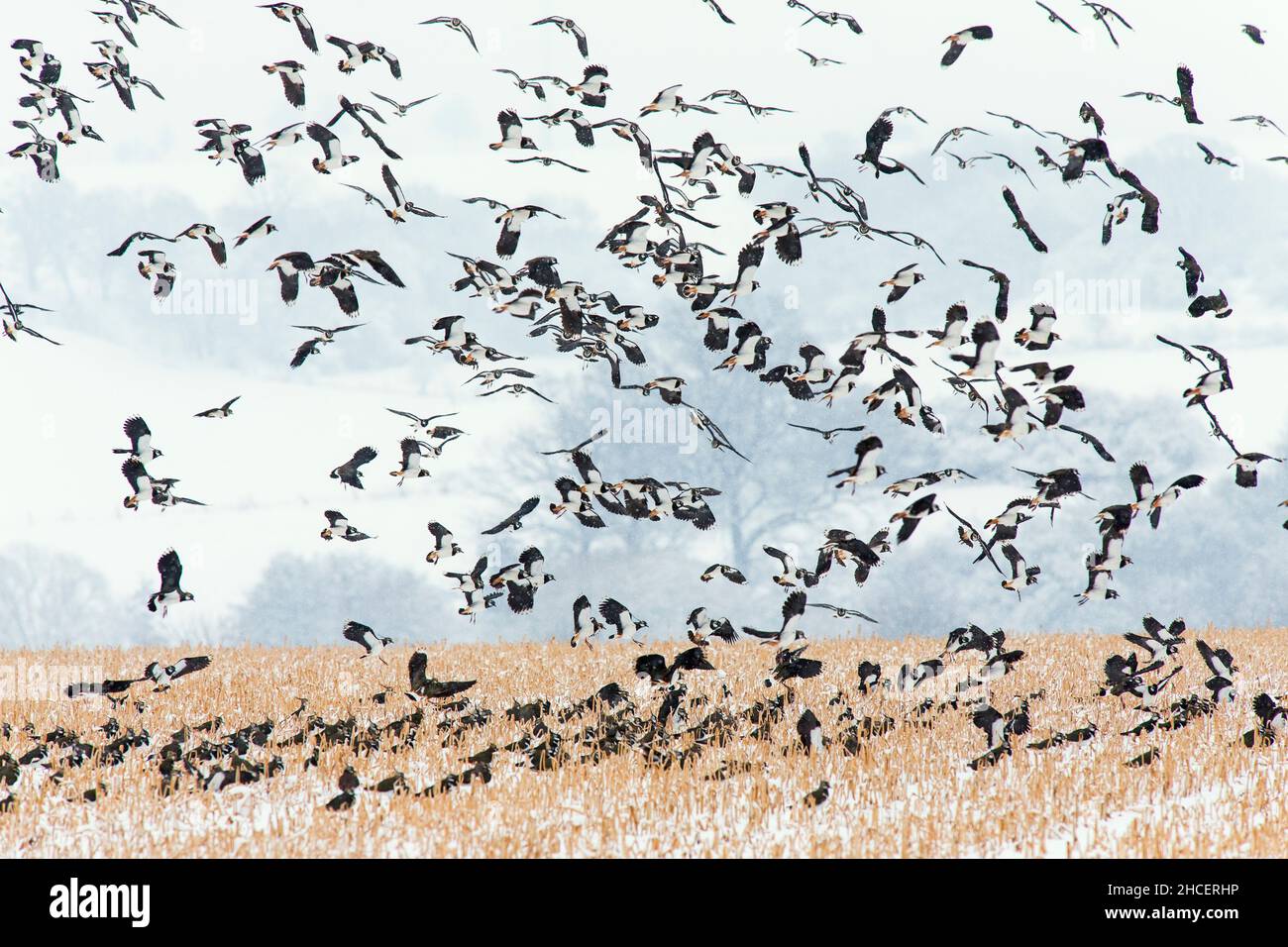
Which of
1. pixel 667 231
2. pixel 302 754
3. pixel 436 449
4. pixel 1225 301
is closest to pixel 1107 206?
pixel 1225 301

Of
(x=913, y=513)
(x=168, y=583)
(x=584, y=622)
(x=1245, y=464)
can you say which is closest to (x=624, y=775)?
(x=584, y=622)

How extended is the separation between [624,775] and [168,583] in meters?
5.76

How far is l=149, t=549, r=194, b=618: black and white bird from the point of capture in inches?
474

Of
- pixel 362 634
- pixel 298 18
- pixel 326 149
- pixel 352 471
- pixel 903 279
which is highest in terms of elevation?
pixel 298 18

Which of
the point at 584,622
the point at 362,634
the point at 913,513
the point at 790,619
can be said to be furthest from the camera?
the point at 362,634

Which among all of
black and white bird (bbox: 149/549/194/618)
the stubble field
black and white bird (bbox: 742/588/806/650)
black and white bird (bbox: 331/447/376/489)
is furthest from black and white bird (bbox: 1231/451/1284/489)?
black and white bird (bbox: 149/549/194/618)

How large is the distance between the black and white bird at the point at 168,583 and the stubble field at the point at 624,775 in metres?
1.63

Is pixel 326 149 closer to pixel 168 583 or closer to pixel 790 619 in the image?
pixel 168 583

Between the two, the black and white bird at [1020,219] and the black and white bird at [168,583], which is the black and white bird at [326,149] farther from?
the black and white bird at [1020,219]

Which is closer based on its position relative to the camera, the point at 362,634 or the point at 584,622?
the point at 584,622

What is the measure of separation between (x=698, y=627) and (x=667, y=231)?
465cm

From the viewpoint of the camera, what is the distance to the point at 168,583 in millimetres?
12086

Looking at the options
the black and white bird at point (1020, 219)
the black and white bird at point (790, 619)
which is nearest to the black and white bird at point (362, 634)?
→ the black and white bird at point (790, 619)

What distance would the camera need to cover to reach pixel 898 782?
10359 mm
